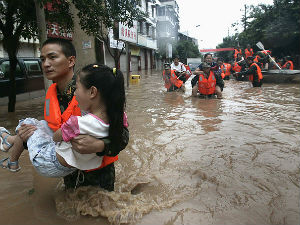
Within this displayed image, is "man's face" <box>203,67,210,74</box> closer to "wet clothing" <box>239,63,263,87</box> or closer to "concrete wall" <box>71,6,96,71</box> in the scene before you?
"concrete wall" <box>71,6,96,71</box>

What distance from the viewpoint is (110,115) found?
173 centimetres

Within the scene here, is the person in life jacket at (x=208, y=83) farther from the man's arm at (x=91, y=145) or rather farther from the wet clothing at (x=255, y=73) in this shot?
the man's arm at (x=91, y=145)

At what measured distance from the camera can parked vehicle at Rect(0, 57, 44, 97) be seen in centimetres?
705

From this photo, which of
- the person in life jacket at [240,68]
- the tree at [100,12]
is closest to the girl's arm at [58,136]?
the tree at [100,12]

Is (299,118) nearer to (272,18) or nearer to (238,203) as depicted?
(238,203)

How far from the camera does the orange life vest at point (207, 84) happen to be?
7566 millimetres

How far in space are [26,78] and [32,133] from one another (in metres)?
6.87

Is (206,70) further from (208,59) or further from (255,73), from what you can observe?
(255,73)

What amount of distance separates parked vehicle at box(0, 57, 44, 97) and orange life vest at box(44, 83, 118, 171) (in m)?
5.79

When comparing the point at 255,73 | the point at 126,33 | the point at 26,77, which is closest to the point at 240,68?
the point at 255,73

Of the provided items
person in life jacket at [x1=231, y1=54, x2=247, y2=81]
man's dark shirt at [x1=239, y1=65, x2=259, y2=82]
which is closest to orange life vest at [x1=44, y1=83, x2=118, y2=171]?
man's dark shirt at [x1=239, y1=65, x2=259, y2=82]

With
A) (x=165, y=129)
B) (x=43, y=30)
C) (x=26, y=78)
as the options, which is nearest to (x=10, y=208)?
(x=165, y=129)

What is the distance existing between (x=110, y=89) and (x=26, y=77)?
732cm

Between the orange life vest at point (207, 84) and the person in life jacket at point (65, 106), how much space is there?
5.76 meters
